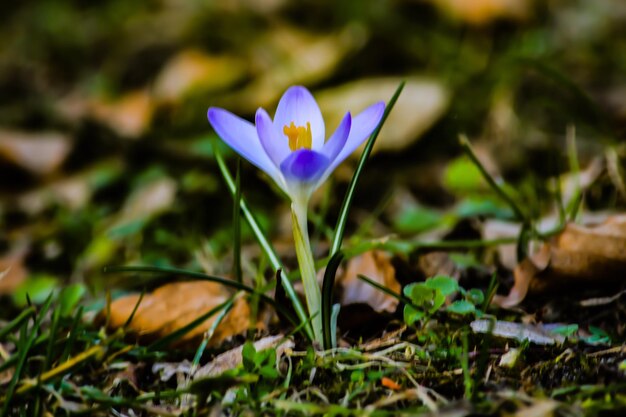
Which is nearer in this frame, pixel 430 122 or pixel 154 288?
pixel 154 288

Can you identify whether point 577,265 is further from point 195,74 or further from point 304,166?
point 195,74

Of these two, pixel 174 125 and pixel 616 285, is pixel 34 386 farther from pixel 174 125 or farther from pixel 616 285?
pixel 174 125

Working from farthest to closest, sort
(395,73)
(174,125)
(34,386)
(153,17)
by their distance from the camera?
(153,17) → (395,73) → (174,125) → (34,386)

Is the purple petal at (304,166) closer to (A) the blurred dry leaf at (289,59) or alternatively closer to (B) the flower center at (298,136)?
(B) the flower center at (298,136)

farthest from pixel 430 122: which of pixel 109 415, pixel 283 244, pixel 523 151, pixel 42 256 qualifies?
pixel 109 415

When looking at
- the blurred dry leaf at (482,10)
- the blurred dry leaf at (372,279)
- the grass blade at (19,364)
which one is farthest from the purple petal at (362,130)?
the blurred dry leaf at (482,10)
